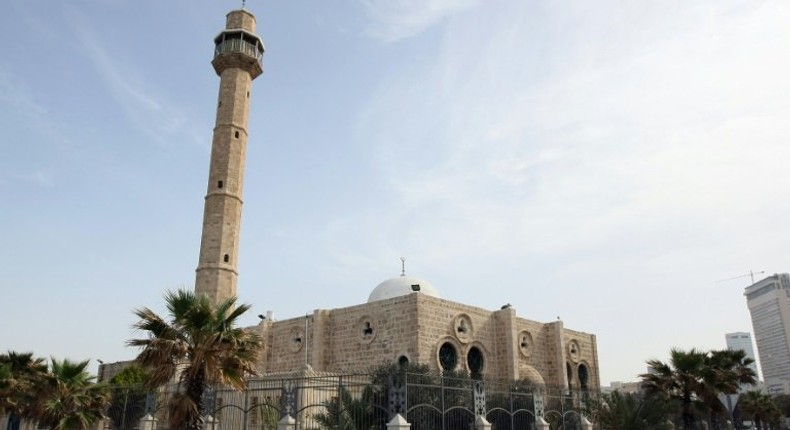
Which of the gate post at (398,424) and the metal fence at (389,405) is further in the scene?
the metal fence at (389,405)

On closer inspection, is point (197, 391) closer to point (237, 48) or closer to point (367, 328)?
point (367, 328)

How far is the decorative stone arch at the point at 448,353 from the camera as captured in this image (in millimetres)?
19422

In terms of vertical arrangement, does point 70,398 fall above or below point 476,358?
below

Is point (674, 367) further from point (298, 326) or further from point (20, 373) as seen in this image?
point (20, 373)

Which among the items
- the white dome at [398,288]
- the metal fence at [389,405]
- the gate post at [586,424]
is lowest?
the gate post at [586,424]

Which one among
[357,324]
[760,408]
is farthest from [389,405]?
[760,408]

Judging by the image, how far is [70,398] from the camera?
12789 mm

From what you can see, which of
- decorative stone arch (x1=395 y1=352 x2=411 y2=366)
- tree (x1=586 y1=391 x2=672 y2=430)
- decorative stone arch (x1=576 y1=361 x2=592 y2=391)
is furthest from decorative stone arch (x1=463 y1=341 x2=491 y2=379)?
decorative stone arch (x1=576 y1=361 x2=592 y2=391)

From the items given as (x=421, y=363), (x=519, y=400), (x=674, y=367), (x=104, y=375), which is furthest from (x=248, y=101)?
(x=674, y=367)

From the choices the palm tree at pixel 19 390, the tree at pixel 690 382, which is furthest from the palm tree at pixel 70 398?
the tree at pixel 690 382

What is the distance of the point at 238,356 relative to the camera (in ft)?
32.4

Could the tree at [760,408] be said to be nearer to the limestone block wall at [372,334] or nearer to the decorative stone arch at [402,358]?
the decorative stone arch at [402,358]

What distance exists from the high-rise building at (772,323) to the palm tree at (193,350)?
119 metres

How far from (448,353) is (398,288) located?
4.59 meters
